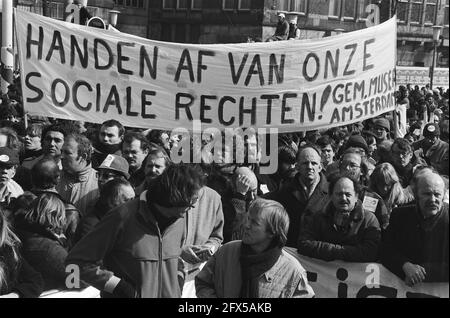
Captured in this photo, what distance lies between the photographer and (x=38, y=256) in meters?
4.46

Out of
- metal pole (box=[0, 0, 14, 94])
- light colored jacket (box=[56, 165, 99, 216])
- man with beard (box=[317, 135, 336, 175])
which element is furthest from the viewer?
metal pole (box=[0, 0, 14, 94])

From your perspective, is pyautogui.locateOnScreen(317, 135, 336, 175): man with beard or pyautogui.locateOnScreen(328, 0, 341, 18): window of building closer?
pyautogui.locateOnScreen(328, 0, 341, 18): window of building

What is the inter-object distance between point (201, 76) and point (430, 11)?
62.5 inches

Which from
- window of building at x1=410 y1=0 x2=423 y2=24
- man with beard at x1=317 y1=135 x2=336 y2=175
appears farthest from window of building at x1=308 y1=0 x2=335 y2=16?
man with beard at x1=317 y1=135 x2=336 y2=175

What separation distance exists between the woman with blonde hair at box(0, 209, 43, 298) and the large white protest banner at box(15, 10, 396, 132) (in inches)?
60.0

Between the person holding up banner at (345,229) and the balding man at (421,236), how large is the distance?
13 cm

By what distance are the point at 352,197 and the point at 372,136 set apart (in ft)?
11.4

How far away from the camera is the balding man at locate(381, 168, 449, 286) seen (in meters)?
3.65

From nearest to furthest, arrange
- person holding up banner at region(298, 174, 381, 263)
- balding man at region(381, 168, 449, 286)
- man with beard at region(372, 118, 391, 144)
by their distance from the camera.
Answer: balding man at region(381, 168, 449, 286), person holding up banner at region(298, 174, 381, 263), man with beard at region(372, 118, 391, 144)

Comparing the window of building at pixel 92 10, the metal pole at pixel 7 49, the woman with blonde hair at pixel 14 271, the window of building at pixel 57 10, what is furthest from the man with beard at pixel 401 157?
the metal pole at pixel 7 49

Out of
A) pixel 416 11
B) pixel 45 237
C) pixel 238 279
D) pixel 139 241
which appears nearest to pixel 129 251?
pixel 139 241

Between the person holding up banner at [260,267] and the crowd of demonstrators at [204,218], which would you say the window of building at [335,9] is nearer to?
the crowd of demonstrators at [204,218]

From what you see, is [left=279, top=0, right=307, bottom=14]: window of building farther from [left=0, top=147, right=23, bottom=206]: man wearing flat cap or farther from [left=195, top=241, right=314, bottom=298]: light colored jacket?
[left=195, top=241, right=314, bottom=298]: light colored jacket
